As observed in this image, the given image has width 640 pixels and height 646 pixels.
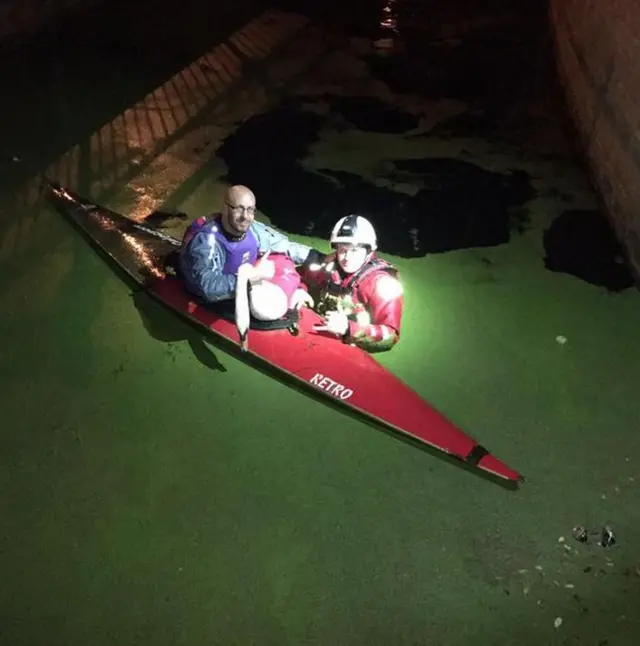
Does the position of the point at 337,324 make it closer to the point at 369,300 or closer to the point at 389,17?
the point at 369,300

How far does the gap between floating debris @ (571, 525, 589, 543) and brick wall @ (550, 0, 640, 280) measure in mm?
2237

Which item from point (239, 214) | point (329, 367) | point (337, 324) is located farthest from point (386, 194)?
point (329, 367)

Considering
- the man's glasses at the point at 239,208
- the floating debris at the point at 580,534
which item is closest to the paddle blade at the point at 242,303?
the man's glasses at the point at 239,208

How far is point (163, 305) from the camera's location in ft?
14.9

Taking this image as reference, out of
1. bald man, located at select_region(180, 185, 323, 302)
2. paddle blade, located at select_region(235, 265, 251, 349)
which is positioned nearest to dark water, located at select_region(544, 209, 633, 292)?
bald man, located at select_region(180, 185, 323, 302)

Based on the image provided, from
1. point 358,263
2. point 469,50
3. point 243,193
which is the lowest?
point 469,50

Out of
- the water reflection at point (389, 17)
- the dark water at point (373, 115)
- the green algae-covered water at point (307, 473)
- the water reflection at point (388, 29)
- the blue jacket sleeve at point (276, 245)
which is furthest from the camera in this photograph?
the water reflection at point (389, 17)

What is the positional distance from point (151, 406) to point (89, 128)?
3680 millimetres

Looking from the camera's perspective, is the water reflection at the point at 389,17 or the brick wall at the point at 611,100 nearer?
the brick wall at the point at 611,100

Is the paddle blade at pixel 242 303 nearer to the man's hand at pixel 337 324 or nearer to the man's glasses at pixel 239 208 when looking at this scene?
the man's glasses at pixel 239 208

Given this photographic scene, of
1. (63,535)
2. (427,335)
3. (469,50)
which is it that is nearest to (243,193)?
(427,335)

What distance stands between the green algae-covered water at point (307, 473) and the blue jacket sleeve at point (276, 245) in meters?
0.69

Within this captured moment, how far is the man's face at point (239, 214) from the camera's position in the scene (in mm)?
3844

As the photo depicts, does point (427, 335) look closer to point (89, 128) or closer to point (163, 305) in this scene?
point (163, 305)
